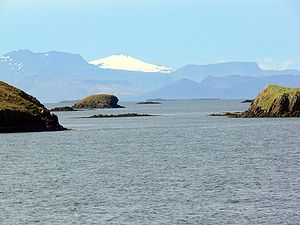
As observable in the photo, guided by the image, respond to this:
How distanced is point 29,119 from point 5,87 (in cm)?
2317

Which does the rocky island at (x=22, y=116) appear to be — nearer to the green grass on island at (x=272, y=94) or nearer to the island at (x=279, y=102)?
the green grass on island at (x=272, y=94)

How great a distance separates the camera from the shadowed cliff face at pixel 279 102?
178 metres

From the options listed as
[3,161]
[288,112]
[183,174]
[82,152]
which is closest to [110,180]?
[183,174]

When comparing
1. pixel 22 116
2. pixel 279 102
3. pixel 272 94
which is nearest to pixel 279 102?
pixel 279 102

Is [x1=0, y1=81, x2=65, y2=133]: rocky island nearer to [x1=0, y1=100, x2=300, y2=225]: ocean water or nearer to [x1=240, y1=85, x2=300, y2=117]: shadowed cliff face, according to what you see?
[x1=0, y1=100, x2=300, y2=225]: ocean water

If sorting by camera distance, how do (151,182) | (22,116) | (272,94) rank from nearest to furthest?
(151,182), (22,116), (272,94)

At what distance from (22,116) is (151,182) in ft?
251

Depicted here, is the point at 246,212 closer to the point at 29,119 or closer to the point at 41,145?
the point at 41,145

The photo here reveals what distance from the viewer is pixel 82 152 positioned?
100812 millimetres

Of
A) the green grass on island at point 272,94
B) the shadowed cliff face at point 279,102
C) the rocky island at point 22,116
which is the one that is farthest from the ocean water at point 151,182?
the shadowed cliff face at point 279,102

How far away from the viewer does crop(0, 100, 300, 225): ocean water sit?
4691 centimetres

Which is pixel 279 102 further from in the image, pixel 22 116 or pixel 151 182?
pixel 151 182

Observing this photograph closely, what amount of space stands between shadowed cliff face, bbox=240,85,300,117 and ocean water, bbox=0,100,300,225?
60495mm

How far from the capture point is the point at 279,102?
18300cm
